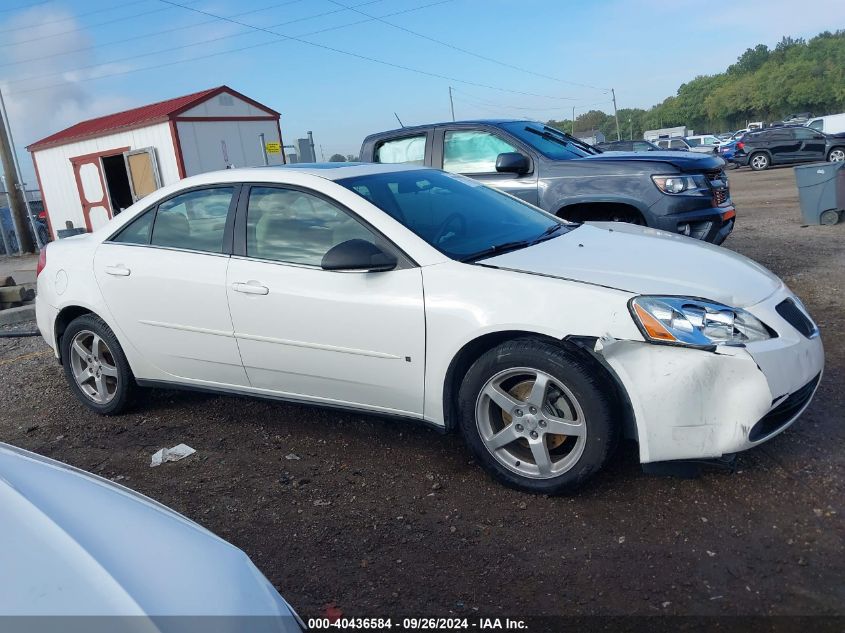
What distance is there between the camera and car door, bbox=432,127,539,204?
6855 millimetres

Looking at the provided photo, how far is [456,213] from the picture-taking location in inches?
159

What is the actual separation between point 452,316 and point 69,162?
19.1 m

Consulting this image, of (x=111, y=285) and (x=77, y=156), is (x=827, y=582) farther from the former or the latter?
(x=77, y=156)

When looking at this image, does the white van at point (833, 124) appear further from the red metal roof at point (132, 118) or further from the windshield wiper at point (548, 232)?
the windshield wiper at point (548, 232)

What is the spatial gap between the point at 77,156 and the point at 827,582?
20.2 metres

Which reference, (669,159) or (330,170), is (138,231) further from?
(669,159)

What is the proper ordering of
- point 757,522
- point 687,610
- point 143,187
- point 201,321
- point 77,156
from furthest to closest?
point 77,156, point 143,187, point 201,321, point 757,522, point 687,610

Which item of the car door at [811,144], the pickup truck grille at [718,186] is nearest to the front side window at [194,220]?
the pickup truck grille at [718,186]

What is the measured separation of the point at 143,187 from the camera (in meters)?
17.2

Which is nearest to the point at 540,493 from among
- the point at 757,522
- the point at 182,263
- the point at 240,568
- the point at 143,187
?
the point at 757,522

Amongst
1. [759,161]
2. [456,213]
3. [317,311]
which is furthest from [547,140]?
[759,161]

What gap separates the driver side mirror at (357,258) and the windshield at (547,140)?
3.85 meters

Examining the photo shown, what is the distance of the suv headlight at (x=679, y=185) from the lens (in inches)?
251

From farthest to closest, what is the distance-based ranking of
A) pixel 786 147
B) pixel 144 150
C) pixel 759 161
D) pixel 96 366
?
pixel 759 161
pixel 786 147
pixel 144 150
pixel 96 366
